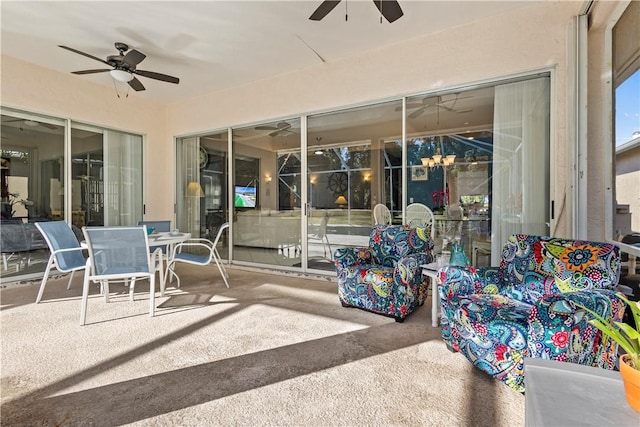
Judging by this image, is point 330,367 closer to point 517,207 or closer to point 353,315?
point 353,315

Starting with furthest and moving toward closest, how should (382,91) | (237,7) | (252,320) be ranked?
(382,91), (237,7), (252,320)

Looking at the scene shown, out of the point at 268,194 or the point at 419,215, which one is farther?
the point at 268,194

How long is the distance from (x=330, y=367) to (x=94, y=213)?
5.00 metres

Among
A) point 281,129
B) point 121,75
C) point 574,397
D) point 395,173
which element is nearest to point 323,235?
point 395,173

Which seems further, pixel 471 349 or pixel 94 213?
pixel 94 213

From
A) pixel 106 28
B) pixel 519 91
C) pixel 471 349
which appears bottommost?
pixel 471 349

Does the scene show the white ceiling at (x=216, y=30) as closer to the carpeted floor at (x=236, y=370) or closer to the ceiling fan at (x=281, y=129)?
the ceiling fan at (x=281, y=129)

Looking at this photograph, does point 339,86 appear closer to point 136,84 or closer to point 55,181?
point 136,84

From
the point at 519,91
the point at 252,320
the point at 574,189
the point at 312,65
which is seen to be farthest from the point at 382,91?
the point at 252,320

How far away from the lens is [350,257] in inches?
130

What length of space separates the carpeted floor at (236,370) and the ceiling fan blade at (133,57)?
2.70 m

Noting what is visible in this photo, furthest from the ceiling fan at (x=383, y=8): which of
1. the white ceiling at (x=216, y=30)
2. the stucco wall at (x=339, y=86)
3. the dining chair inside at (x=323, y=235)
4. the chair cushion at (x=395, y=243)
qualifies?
the dining chair inside at (x=323, y=235)

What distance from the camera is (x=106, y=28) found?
3.58 m

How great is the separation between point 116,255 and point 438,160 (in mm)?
3937
